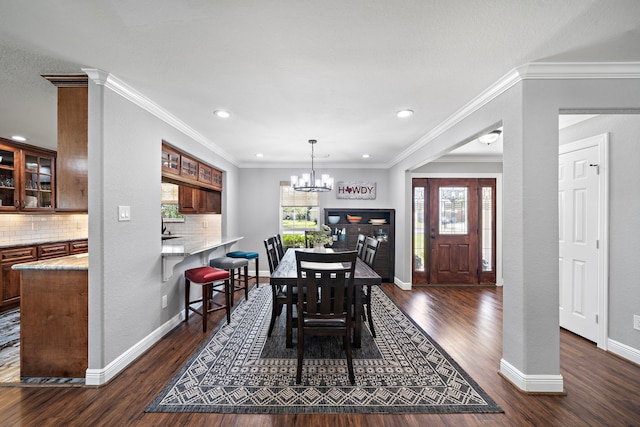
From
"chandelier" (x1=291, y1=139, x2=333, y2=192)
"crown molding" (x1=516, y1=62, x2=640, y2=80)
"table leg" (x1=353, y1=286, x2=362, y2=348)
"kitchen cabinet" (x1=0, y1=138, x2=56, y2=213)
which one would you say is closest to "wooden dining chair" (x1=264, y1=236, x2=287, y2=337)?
"table leg" (x1=353, y1=286, x2=362, y2=348)

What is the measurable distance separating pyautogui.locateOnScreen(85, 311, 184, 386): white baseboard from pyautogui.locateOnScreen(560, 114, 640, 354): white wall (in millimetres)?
4568

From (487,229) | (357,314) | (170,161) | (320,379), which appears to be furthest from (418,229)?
(170,161)

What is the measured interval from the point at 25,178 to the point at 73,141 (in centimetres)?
299

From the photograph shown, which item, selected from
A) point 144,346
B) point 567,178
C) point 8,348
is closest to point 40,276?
point 144,346

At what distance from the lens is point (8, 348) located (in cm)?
262

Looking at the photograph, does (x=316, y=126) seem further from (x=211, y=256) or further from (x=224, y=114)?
(x=211, y=256)

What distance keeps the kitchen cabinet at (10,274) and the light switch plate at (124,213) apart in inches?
108

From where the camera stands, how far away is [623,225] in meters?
2.54

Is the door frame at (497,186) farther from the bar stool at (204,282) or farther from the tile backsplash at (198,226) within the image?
the tile backsplash at (198,226)

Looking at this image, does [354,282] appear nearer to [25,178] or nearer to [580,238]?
[580,238]

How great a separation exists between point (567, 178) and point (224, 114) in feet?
13.2

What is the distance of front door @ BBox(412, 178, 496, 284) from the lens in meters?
5.14

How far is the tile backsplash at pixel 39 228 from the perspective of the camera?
383 centimetres

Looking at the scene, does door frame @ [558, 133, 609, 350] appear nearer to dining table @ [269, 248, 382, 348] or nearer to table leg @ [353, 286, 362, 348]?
dining table @ [269, 248, 382, 348]
